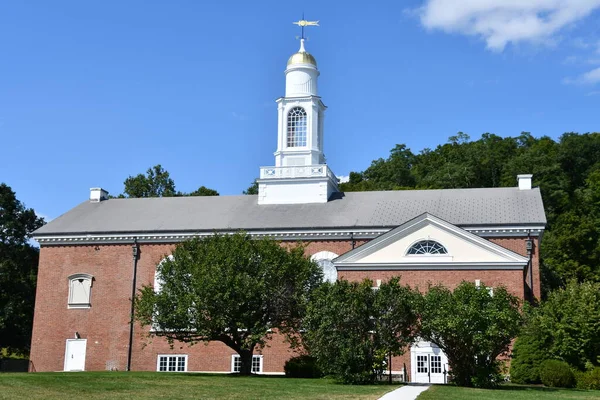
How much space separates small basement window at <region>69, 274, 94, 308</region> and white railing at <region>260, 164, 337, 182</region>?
11.6m

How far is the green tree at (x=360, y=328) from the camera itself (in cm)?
2747

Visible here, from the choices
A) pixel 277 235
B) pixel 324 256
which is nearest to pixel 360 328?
pixel 324 256

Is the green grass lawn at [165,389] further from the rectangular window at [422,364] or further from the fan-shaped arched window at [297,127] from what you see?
the fan-shaped arched window at [297,127]

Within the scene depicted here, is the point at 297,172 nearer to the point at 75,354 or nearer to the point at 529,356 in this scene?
the point at 75,354

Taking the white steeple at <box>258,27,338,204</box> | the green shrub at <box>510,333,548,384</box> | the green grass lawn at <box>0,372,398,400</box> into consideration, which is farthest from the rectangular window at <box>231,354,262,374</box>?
the green shrub at <box>510,333,548,384</box>

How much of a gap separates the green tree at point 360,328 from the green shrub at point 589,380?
22.5 feet

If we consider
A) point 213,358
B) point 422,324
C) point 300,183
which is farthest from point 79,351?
point 422,324

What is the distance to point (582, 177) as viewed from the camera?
7306cm

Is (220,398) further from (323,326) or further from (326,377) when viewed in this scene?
(326,377)

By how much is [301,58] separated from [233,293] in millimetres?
19222

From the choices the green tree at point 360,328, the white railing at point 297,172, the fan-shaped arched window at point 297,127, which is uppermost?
the fan-shaped arched window at point 297,127

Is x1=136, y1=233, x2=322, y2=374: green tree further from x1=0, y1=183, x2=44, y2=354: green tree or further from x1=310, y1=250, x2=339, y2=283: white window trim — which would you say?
x1=0, y1=183, x2=44, y2=354: green tree

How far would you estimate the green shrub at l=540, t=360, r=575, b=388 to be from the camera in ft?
96.4

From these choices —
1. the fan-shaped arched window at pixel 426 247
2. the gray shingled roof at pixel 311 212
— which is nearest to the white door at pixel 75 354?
the gray shingled roof at pixel 311 212
